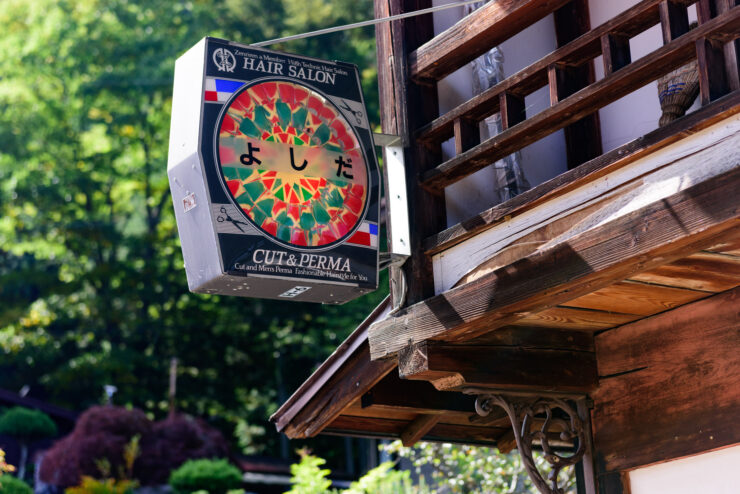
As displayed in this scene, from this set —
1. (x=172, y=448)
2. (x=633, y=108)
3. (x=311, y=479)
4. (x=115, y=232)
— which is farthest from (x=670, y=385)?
(x=115, y=232)

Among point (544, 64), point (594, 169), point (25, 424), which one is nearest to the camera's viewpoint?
point (594, 169)

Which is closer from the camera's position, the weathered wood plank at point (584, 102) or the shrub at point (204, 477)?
the weathered wood plank at point (584, 102)

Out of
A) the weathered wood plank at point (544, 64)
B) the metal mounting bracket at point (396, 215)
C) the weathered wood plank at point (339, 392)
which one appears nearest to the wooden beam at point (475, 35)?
the weathered wood plank at point (544, 64)

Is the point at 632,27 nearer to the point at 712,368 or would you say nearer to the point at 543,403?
the point at 712,368

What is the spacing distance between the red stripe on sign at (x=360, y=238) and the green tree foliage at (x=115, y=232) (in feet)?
61.3

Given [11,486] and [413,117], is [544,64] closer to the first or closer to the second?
[413,117]

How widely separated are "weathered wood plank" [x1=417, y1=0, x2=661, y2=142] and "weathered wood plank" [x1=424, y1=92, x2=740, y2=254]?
1.39ft

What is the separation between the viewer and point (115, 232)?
24172 millimetres

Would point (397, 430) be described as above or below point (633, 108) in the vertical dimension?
below

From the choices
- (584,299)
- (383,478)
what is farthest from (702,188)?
(383,478)

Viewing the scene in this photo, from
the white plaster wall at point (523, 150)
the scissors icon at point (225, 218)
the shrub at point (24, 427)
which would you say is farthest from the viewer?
the shrub at point (24, 427)

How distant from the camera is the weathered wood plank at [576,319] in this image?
3.89m

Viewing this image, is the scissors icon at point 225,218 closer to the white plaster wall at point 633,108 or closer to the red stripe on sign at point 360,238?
the red stripe on sign at point 360,238

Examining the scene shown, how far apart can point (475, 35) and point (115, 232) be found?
21.4m
